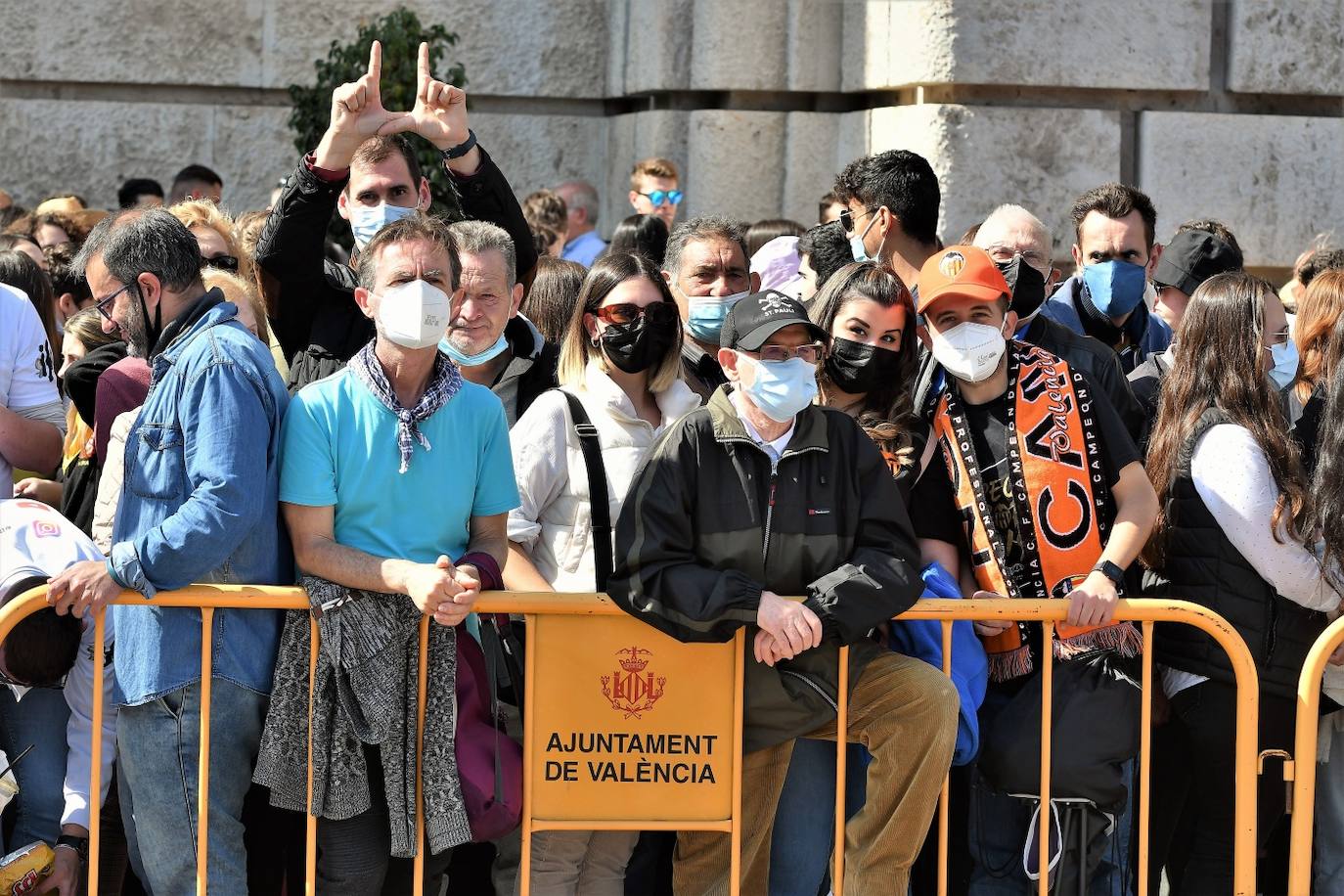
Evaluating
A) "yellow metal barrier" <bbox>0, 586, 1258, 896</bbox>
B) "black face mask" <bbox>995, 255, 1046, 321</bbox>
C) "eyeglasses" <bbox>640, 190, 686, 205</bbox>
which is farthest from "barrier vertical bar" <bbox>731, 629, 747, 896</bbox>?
"eyeglasses" <bbox>640, 190, 686, 205</bbox>

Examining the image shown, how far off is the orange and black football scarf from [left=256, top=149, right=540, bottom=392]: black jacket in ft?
4.36

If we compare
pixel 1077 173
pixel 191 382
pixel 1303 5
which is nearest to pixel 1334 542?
pixel 191 382

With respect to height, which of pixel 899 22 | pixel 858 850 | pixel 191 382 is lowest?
pixel 858 850

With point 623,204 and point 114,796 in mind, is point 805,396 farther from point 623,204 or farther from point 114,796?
point 623,204

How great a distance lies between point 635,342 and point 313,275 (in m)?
0.86

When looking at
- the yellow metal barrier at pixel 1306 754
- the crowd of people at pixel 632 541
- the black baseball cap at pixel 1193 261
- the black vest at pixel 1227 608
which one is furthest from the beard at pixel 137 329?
the black baseball cap at pixel 1193 261

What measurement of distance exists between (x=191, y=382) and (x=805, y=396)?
A: 1328 millimetres

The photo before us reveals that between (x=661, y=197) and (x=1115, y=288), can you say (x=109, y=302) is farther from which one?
(x=661, y=197)

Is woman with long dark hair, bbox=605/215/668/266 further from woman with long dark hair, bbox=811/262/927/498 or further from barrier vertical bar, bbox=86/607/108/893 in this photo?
barrier vertical bar, bbox=86/607/108/893

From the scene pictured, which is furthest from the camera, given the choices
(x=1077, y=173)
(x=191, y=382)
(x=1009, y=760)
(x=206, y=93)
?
(x=206, y=93)

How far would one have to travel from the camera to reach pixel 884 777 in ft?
12.8

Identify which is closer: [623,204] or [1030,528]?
[1030,528]

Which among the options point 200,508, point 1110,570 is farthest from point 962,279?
point 200,508

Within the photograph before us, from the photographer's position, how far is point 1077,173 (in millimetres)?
7406
